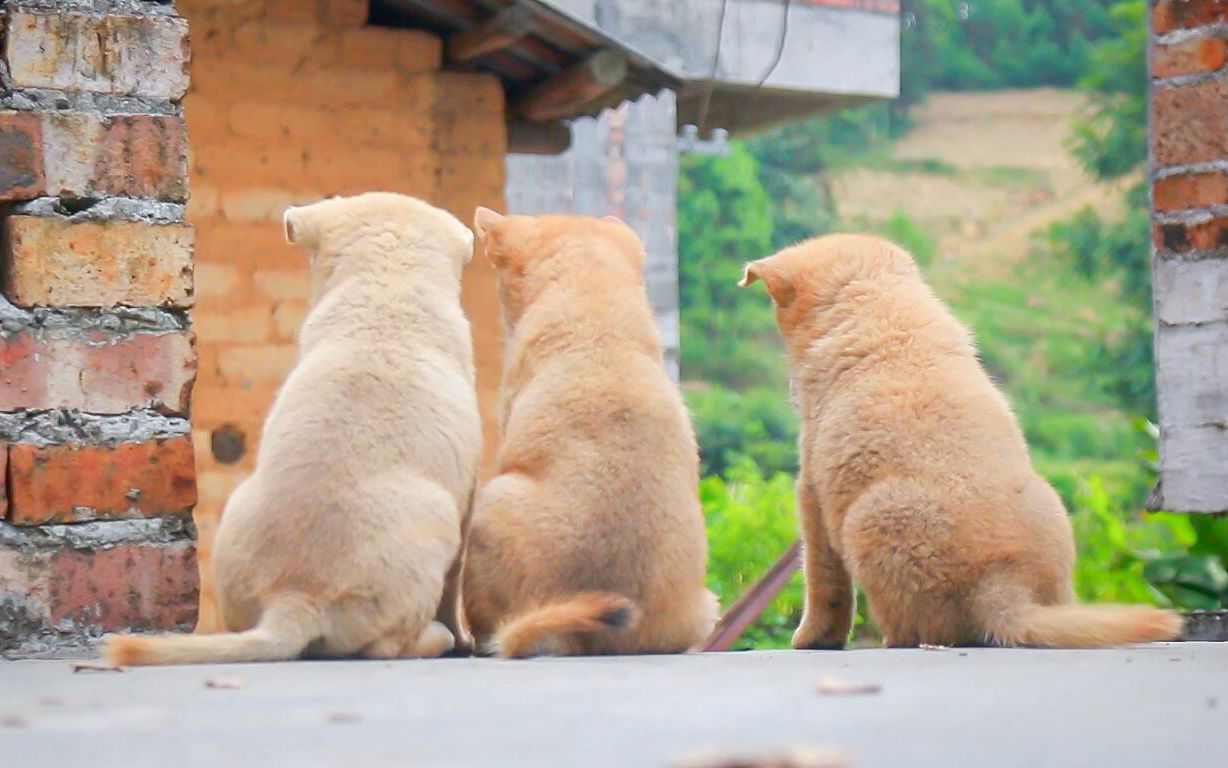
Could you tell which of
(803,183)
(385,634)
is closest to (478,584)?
(385,634)

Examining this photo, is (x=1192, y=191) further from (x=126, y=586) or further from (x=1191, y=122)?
(x=126, y=586)

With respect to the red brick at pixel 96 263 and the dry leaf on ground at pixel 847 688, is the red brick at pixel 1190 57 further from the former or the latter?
the red brick at pixel 96 263

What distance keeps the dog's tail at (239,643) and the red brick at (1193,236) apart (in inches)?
87.9

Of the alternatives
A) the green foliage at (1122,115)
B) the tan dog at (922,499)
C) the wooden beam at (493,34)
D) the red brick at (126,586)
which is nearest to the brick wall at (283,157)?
the wooden beam at (493,34)

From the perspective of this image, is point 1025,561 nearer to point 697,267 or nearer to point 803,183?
point 697,267

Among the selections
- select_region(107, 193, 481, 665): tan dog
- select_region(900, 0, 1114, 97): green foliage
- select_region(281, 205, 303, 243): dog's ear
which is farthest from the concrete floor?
select_region(900, 0, 1114, 97): green foliage

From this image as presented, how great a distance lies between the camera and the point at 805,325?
4414 mm

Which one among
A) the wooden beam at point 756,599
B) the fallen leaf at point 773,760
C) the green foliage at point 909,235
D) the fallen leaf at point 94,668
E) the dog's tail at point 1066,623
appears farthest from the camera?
the green foliage at point 909,235

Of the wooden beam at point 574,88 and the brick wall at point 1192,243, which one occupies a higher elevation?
the wooden beam at point 574,88

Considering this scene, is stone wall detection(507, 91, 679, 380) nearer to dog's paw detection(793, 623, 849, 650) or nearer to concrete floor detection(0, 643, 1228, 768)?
dog's paw detection(793, 623, 849, 650)

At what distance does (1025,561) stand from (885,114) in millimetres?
36528

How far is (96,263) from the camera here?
10.9ft

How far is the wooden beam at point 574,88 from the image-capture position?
250 inches

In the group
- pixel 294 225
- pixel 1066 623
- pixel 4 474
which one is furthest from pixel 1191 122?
pixel 4 474
